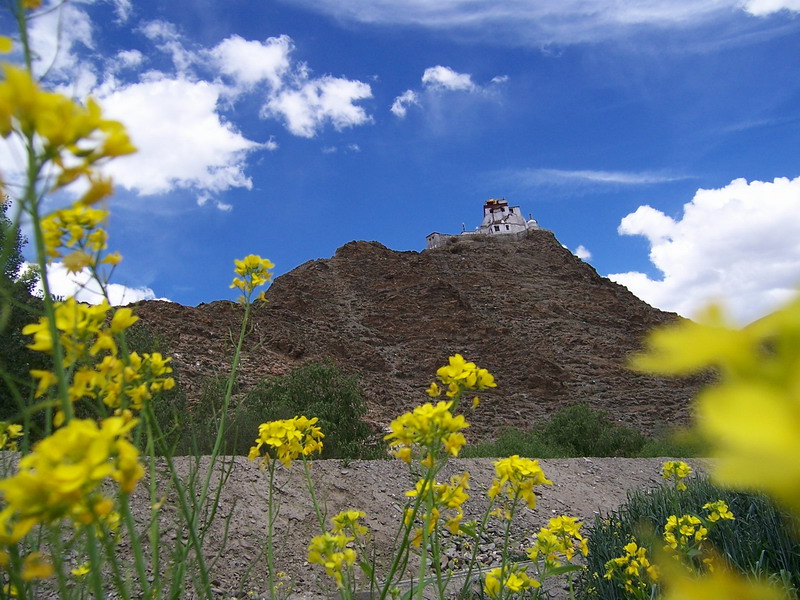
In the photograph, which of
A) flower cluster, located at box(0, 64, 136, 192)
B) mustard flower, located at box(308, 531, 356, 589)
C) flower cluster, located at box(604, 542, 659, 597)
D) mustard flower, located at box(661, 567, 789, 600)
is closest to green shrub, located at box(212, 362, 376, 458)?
flower cluster, located at box(604, 542, 659, 597)

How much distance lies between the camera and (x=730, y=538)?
356 cm

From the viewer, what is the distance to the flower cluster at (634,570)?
2885 millimetres

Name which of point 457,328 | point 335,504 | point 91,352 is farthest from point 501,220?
point 91,352

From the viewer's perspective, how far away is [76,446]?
2.23 feet

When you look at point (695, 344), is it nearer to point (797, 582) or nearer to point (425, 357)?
point (797, 582)

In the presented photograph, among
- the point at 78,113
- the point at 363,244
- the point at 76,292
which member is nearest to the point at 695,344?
the point at 78,113

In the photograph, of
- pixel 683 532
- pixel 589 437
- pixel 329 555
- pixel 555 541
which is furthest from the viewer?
pixel 589 437

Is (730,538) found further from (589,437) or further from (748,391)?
(589,437)

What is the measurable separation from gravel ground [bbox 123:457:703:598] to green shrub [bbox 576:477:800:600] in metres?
0.97

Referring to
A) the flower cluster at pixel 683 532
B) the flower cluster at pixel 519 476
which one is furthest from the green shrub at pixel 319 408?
the flower cluster at pixel 519 476

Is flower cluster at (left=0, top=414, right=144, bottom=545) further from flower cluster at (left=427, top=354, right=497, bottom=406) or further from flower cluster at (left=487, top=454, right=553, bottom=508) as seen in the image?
flower cluster at (left=487, top=454, right=553, bottom=508)

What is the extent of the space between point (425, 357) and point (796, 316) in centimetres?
3375

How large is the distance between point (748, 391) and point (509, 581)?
2342mm

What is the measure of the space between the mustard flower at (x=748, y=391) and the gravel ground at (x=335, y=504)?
4908 millimetres
